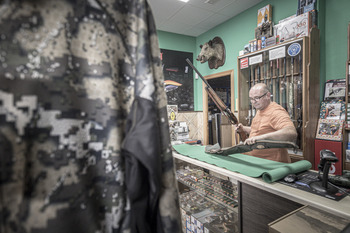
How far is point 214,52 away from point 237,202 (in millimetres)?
3473

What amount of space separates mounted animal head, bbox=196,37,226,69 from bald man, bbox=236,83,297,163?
2.11 meters

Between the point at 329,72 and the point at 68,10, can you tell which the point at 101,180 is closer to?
Answer: the point at 68,10

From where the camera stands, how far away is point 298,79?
98.5 inches

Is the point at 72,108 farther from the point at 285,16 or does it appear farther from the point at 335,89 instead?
the point at 285,16

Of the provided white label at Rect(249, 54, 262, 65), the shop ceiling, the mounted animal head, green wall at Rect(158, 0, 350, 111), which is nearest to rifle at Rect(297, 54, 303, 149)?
green wall at Rect(158, 0, 350, 111)

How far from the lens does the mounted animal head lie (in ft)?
13.2

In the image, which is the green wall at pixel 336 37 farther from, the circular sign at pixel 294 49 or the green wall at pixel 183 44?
the green wall at pixel 183 44

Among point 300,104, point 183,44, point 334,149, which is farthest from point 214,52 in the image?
point 334,149

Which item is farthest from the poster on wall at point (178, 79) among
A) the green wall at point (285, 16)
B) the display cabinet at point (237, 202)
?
the display cabinet at point (237, 202)


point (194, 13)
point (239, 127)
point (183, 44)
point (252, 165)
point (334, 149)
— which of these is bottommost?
point (334, 149)

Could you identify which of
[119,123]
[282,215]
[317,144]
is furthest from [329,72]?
[119,123]

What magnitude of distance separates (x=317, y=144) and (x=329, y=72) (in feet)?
3.30

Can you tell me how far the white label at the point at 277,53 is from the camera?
8.37ft

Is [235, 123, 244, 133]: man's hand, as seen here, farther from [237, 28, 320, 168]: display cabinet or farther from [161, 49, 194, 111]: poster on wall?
[161, 49, 194, 111]: poster on wall
